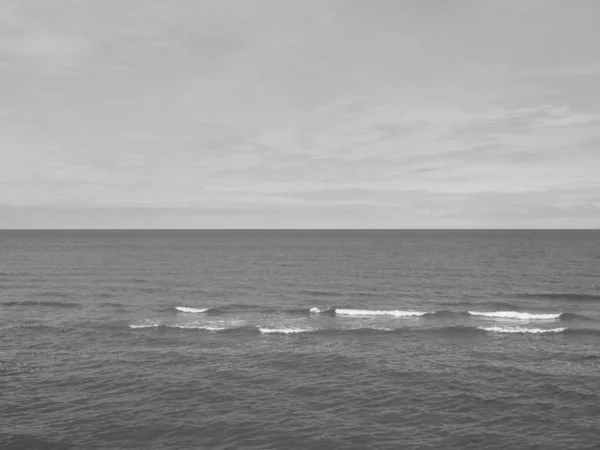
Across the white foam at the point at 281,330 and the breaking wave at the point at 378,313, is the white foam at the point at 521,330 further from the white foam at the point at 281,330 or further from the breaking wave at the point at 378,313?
the white foam at the point at 281,330

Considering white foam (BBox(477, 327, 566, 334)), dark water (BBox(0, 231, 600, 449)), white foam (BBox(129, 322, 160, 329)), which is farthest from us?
white foam (BBox(129, 322, 160, 329))

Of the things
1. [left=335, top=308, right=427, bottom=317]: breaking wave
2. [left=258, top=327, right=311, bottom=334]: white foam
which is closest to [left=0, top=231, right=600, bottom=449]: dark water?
[left=258, top=327, right=311, bottom=334]: white foam

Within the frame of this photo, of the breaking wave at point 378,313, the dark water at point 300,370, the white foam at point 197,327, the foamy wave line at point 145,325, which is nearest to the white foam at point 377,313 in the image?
the breaking wave at point 378,313

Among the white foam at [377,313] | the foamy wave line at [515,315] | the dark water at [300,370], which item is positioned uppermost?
the foamy wave line at [515,315]

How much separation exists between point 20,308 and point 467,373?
5323 cm

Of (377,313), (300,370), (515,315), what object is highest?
(515,315)

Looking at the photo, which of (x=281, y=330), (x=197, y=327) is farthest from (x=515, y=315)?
(x=197, y=327)

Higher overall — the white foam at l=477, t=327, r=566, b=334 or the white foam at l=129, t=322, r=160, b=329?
the white foam at l=477, t=327, r=566, b=334

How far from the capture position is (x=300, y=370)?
3725 centimetres

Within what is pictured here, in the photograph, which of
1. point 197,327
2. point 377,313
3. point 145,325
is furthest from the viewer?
point 377,313

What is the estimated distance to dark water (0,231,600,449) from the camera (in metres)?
27.3

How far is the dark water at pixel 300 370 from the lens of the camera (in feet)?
89.6

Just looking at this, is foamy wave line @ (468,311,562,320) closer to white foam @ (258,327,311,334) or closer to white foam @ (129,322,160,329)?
white foam @ (258,327,311,334)

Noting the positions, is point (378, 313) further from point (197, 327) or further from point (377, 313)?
point (197, 327)
